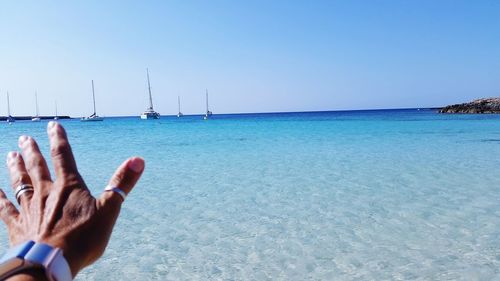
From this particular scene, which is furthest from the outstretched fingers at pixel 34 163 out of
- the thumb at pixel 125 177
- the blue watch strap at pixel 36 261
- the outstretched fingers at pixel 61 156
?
the blue watch strap at pixel 36 261

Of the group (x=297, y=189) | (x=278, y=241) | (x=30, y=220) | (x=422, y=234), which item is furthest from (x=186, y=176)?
(x=30, y=220)

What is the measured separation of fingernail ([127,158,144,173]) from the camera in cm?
152

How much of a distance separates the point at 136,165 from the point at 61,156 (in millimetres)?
295

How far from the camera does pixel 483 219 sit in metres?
6.51

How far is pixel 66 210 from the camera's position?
1.43 meters

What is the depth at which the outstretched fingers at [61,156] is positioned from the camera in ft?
4.94

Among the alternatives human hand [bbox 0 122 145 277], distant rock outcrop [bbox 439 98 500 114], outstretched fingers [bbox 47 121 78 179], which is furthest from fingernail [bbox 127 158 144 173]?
distant rock outcrop [bbox 439 98 500 114]

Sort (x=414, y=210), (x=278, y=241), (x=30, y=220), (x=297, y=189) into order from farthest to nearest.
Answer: (x=297, y=189) < (x=414, y=210) < (x=278, y=241) < (x=30, y=220)

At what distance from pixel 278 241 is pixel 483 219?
3.55 metres

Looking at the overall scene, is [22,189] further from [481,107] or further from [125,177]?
[481,107]

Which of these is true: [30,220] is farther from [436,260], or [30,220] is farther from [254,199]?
[254,199]

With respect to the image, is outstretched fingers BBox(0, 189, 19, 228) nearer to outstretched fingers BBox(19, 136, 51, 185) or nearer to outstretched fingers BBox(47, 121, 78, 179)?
outstretched fingers BBox(19, 136, 51, 185)

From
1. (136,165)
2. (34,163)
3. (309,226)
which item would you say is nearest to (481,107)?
(309,226)

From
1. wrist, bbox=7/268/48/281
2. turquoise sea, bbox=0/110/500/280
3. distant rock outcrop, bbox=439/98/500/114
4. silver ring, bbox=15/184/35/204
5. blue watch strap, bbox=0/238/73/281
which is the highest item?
distant rock outcrop, bbox=439/98/500/114
